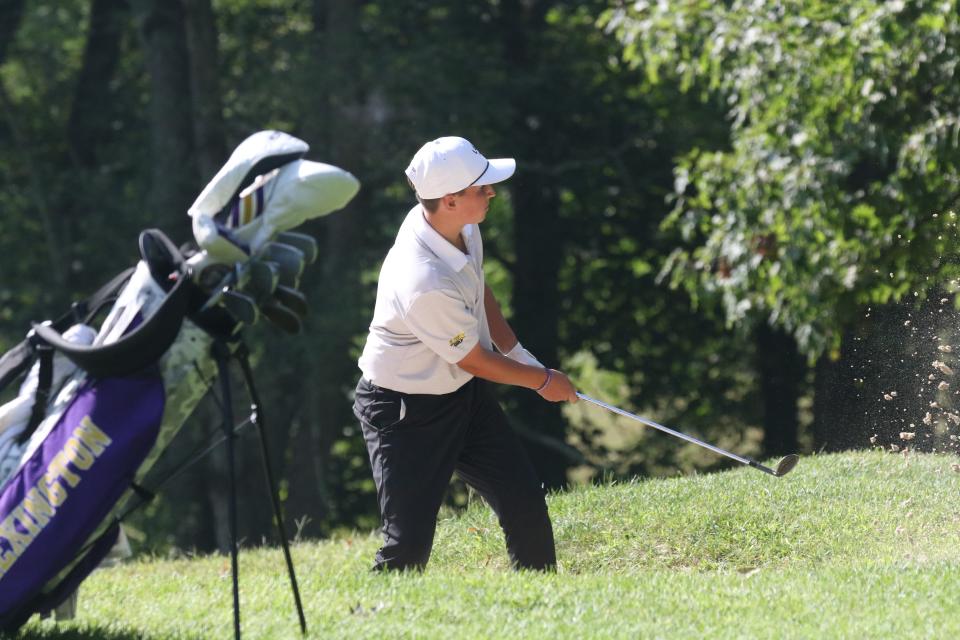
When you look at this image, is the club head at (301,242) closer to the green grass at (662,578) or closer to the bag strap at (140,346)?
the bag strap at (140,346)

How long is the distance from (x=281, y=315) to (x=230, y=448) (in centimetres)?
46

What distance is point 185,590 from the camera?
605 centimetres

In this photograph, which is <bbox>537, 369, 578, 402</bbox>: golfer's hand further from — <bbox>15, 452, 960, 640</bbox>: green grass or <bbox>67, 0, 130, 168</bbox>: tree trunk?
<bbox>67, 0, 130, 168</bbox>: tree trunk

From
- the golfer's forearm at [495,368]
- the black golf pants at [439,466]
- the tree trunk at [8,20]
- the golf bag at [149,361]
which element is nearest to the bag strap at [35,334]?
the golf bag at [149,361]

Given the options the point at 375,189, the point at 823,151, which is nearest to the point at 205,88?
the point at 375,189

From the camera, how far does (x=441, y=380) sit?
521cm

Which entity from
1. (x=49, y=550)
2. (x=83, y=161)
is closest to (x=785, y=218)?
(x=49, y=550)

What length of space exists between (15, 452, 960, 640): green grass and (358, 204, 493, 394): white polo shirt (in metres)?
0.76

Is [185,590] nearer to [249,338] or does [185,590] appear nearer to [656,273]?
[249,338]

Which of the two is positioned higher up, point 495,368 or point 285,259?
point 285,259

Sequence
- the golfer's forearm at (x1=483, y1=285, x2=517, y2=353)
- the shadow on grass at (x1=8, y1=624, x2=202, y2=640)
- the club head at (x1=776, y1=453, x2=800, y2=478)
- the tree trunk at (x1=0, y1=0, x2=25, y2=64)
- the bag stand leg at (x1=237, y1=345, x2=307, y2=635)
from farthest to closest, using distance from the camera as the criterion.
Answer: the tree trunk at (x1=0, y1=0, x2=25, y2=64)
the club head at (x1=776, y1=453, x2=800, y2=478)
the golfer's forearm at (x1=483, y1=285, x2=517, y2=353)
the shadow on grass at (x1=8, y1=624, x2=202, y2=640)
the bag stand leg at (x1=237, y1=345, x2=307, y2=635)

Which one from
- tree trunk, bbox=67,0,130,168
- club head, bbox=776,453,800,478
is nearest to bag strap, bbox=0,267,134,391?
club head, bbox=776,453,800,478

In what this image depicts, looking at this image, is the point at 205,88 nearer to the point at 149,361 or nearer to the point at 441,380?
the point at 441,380

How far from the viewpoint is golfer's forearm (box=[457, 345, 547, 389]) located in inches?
201
